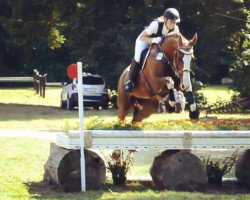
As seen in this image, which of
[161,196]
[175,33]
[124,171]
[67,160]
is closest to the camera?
[161,196]

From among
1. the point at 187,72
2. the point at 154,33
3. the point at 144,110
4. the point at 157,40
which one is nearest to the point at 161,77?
the point at 157,40

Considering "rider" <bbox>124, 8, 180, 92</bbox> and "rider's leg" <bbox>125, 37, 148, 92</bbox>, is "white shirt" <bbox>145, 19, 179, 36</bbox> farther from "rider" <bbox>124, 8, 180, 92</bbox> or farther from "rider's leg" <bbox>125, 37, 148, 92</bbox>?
"rider's leg" <bbox>125, 37, 148, 92</bbox>

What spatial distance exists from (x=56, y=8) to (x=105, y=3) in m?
3.03

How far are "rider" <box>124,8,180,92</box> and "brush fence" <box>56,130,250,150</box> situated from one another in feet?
7.32

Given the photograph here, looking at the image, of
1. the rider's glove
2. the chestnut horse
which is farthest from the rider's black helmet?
the rider's glove

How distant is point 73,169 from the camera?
9.48 m

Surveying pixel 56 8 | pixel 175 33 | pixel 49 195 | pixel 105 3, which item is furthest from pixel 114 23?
pixel 49 195

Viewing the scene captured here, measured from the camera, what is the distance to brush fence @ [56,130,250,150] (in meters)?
9.32

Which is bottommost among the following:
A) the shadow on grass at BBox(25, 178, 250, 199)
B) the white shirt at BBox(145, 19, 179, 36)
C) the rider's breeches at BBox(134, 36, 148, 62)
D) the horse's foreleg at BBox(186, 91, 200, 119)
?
the shadow on grass at BBox(25, 178, 250, 199)

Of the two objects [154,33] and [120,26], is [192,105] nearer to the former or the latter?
[154,33]

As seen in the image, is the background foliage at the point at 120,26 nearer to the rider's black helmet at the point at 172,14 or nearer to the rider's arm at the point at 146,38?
the rider's arm at the point at 146,38

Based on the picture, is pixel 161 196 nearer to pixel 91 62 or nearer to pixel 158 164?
pixel 158 164

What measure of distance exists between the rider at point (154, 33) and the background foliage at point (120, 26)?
665 inches

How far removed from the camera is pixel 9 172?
35.3 feet
